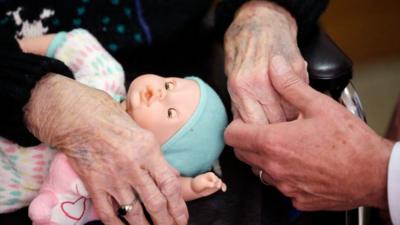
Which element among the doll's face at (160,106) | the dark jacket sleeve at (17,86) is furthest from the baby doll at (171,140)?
the dark jacket sleeve at (17,86)

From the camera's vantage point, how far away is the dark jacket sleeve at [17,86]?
2.94ft

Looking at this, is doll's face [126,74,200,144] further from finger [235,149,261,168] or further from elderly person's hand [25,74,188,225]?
finger [235,149,261,168]

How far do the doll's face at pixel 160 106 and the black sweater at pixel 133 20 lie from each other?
0.18 m

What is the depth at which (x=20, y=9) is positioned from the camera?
1169 millimetres

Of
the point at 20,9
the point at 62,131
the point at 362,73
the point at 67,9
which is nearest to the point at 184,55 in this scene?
the point at 67,9

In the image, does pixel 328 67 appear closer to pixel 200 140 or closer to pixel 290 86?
pixel 290 86

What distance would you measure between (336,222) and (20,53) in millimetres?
827

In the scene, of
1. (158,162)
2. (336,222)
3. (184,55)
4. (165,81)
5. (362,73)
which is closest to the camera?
(158,162)

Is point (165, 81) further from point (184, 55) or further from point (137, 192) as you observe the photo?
point (184, 55)

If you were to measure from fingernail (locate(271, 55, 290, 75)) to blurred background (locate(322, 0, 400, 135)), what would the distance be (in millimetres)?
1375

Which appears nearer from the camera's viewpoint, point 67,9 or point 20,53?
point 20,53

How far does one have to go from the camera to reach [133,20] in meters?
1.29

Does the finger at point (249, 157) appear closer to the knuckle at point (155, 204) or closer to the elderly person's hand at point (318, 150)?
the elderly person's hand at point (318, 150)

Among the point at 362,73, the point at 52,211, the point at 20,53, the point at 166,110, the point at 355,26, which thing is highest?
the point at 20,53
